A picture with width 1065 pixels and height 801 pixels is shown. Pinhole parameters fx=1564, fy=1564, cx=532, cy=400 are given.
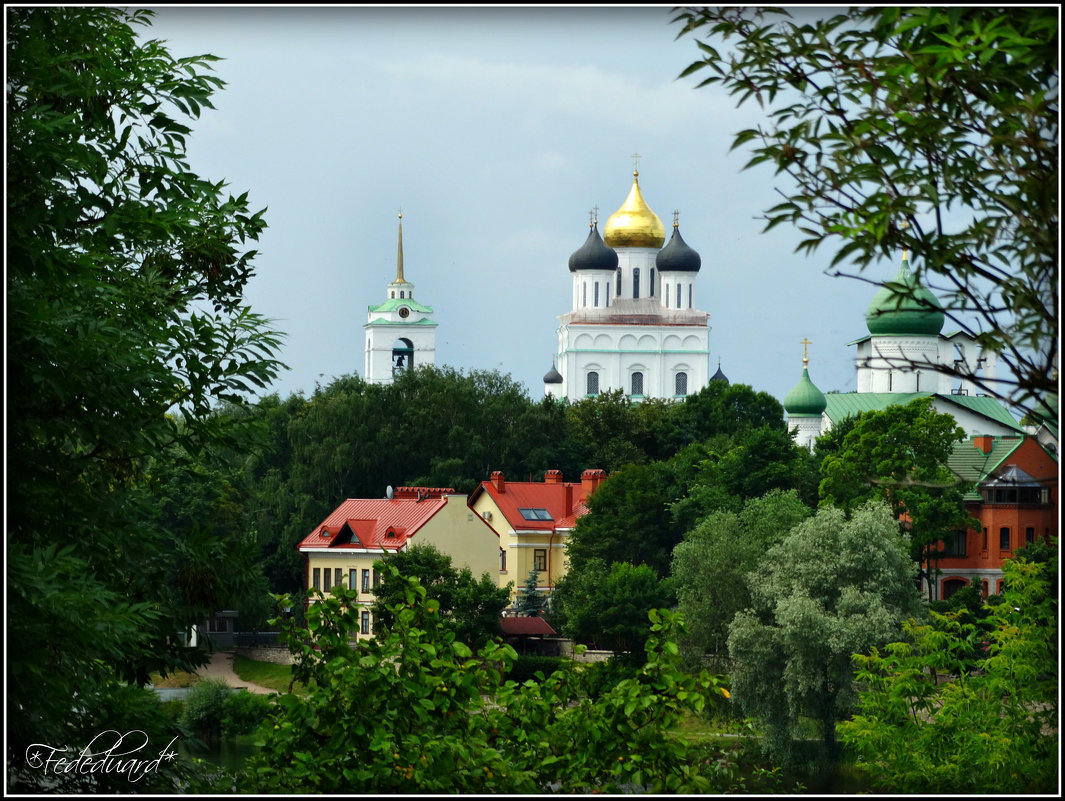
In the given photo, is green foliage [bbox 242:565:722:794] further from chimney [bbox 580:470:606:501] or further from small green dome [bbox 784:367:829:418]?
small green dome [bbox 784:367:829:418]

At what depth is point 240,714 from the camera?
28.7 metres

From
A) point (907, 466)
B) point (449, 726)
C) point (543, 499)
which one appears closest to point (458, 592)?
point (907, 466)

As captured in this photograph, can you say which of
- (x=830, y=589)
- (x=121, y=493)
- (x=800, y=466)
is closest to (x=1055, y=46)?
(x=121, y=493)

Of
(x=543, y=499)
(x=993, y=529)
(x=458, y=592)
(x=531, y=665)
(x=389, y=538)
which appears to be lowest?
(x=531, y=665)

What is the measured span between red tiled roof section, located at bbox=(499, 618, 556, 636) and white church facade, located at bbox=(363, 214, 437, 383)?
52.4 meters

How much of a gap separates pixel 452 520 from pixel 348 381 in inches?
638

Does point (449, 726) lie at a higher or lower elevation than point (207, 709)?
higher

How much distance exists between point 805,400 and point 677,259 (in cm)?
3004

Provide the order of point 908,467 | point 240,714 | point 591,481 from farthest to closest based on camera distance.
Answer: point 591,481, point 908,467, point 240,714

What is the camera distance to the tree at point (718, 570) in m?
31.7

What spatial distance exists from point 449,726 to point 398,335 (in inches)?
3313

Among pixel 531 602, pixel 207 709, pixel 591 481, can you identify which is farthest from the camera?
pixel 591 481

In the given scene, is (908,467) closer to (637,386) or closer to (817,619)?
(817,619)

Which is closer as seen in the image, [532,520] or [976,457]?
[976,457]
